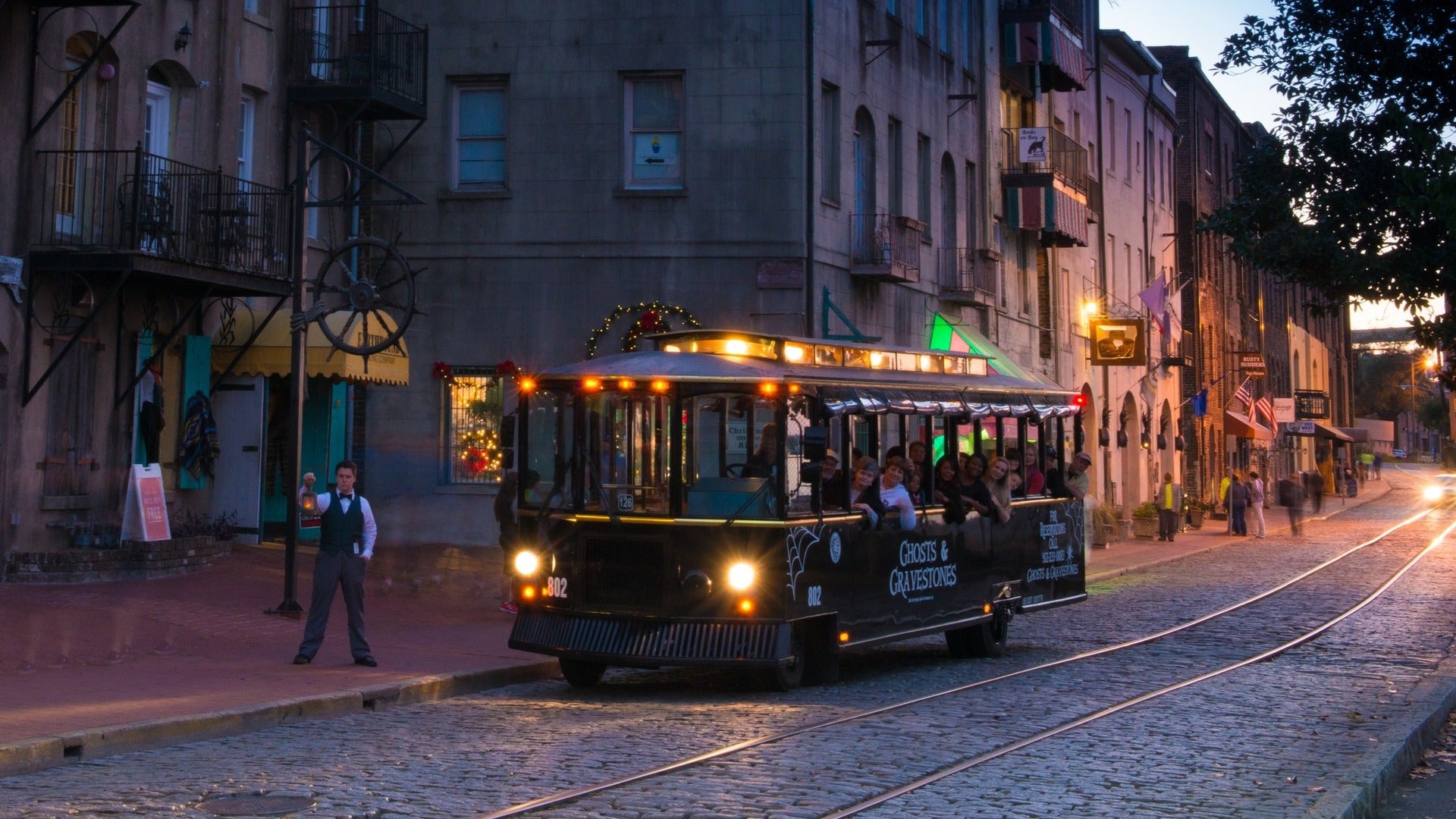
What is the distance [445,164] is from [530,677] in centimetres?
1346

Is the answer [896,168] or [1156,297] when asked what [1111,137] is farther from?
[896,168]

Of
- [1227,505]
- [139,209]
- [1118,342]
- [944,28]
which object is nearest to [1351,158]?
[139,209]

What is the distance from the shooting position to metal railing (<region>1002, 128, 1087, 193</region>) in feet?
120

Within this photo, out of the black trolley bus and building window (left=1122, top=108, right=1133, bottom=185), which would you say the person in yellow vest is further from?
the black trolley bus

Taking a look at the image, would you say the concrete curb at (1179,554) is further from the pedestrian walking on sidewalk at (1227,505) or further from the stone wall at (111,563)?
the stone wall at (111,563)

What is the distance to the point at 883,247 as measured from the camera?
2838 centimetres

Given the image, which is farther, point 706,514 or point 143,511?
point 143,511

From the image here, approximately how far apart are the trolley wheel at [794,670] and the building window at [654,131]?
44.9 feet

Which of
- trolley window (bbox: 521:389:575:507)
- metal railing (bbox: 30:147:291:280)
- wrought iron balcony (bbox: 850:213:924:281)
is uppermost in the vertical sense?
wrought iron balcony (bbox: 850:213:924:281)

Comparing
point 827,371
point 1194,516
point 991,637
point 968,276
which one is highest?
point 968,276

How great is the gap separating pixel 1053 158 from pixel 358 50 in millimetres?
18326

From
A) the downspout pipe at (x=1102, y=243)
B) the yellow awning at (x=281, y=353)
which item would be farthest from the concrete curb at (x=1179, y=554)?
the yellow awning at (x=281, y=353)

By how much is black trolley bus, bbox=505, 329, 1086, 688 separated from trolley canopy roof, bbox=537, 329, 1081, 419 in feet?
0.08

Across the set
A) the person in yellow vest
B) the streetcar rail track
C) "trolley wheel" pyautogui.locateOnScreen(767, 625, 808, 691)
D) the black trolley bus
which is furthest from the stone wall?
the person in yellow vest
